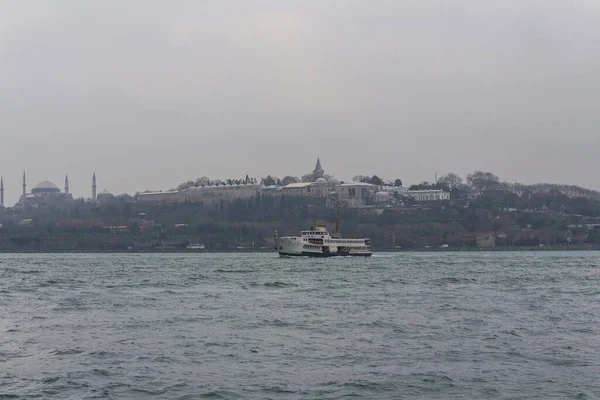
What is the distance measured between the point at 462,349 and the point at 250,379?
619cm

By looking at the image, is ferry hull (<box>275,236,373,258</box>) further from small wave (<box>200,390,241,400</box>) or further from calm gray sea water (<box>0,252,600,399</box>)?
small wave (<box>200,390,241,400</box>)

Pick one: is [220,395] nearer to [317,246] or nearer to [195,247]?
[317,246]

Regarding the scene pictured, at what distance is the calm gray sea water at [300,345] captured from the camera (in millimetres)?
17875

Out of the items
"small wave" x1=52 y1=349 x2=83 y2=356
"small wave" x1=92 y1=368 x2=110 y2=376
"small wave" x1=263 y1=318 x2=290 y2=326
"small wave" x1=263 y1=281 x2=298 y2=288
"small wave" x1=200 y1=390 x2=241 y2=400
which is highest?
"small wave" x1=263 y1=281 x2=298 y2=288

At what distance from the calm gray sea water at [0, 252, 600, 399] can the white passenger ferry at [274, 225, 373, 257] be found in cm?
5514

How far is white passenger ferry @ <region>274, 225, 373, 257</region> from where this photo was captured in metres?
95.8

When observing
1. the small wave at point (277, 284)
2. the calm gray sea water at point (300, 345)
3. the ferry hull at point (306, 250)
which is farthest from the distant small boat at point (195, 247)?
the calm gray sea water at point (300, 345)

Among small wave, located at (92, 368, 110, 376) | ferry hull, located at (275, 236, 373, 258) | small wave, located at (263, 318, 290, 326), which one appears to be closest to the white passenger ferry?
ferry hull, located at (275, 236, 373, 258)

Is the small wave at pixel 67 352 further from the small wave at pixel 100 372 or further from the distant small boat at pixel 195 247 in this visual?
the distant small boat at pixel 195 247

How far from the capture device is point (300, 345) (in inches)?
901

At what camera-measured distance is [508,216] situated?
19188cm

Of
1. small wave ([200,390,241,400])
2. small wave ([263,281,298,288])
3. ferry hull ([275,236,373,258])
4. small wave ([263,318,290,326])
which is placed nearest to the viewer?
small wave ([200,390,241,400])

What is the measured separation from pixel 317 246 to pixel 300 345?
73.4 metres

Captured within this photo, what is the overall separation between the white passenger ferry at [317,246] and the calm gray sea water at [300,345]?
55.1 m
